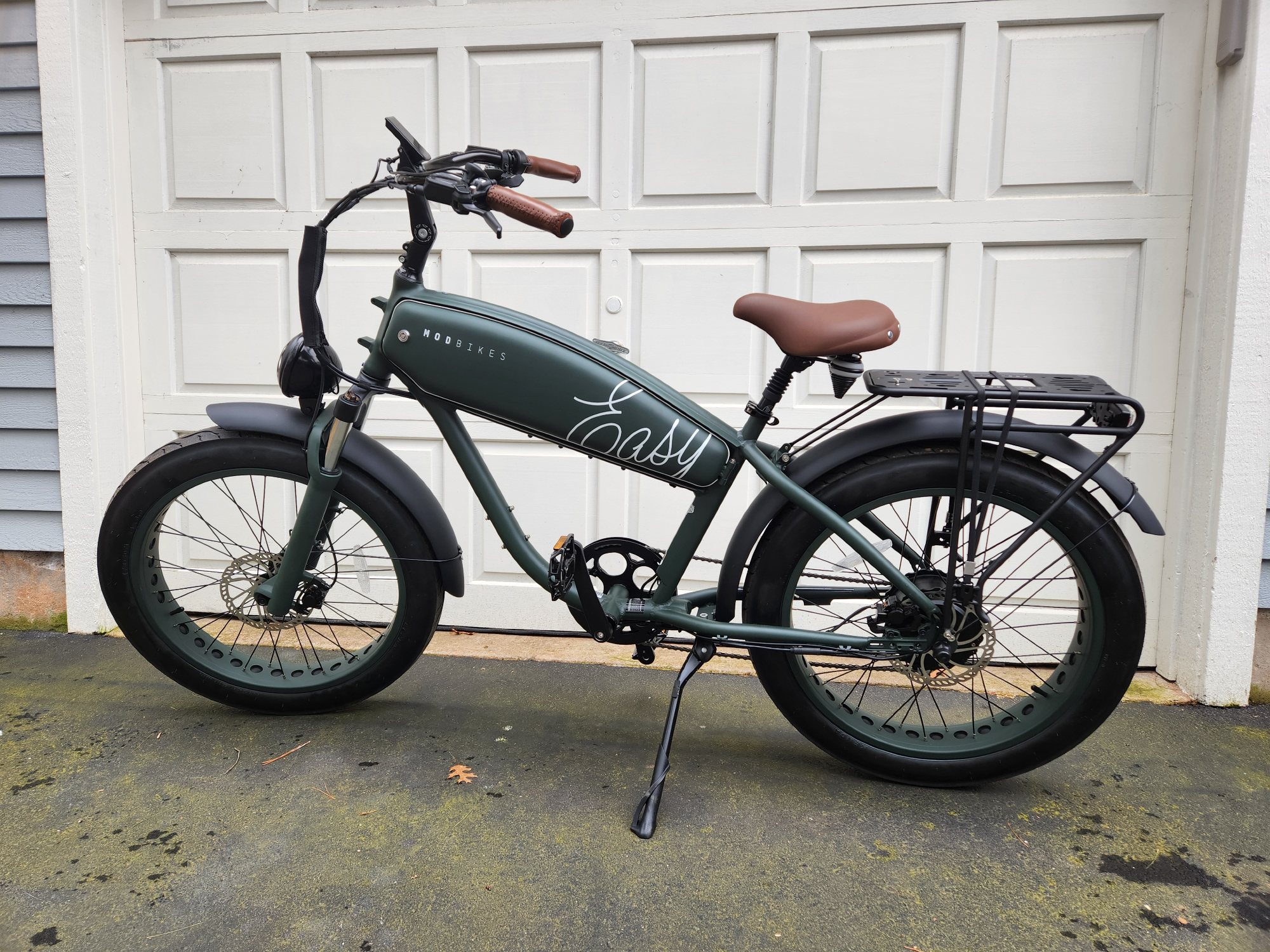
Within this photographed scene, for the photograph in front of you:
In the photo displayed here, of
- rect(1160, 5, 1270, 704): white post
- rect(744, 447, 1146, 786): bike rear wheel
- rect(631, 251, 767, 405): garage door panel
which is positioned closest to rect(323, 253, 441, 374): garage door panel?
rect(631, 251, 767, 405): garage door panel

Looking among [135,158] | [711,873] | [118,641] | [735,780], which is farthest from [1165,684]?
[135,158]

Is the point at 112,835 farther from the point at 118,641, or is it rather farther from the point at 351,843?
the point at 118,641

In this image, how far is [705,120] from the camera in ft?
8.05

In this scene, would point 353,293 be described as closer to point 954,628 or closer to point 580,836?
point 580,836

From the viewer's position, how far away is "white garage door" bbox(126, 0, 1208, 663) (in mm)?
2303

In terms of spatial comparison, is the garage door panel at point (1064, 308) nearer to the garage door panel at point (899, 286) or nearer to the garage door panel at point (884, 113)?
the garage door panel at point (899, 286)

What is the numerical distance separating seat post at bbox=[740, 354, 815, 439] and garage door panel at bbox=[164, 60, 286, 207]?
1.92 metres

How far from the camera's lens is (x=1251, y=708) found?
2240mm

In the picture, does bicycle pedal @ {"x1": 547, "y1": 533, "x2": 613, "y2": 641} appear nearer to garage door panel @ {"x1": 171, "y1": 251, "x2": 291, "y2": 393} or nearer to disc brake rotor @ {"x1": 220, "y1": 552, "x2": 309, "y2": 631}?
disc brake rotor @ {"x1": 220, "y1": 552, "x2": 309, "y2": 631}

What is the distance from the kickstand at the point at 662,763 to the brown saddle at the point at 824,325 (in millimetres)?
702

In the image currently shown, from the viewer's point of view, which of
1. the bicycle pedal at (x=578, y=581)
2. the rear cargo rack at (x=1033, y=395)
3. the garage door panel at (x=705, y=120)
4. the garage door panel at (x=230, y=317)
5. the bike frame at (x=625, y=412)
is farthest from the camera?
the garage door panel at (x=230, y=317)

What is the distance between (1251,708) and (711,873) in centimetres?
184

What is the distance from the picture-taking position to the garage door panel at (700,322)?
2502 mm

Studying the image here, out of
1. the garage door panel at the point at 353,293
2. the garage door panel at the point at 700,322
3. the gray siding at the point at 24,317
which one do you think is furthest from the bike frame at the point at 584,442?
the gray siding at the point at 24,317
